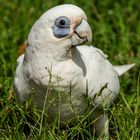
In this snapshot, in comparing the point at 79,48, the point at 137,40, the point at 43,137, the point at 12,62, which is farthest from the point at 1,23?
the point at 43,137

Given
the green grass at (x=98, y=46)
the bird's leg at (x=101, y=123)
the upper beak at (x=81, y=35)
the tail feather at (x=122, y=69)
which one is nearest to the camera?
the upper beak at (x=81, y=35)

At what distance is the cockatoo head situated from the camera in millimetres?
3488

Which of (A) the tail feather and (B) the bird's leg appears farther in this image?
(A) the tail feather

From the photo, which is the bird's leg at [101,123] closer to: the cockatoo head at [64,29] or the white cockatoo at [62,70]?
the white cockatoo at [62,70]

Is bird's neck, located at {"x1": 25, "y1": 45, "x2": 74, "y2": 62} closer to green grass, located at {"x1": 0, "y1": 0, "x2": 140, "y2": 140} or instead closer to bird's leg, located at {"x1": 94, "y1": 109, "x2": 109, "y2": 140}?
green grass, located at {"x1": 0, "y1": 0, "x2": 140, "y2": 140}

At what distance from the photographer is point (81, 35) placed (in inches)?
137

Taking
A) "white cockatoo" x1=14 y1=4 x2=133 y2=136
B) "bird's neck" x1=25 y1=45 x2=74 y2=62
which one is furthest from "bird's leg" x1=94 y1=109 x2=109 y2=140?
"bird's neck" x1=25 y1=45 x2=74 y2=62

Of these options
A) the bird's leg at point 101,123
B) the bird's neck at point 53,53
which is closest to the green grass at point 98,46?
the bird's leg at point 101,123

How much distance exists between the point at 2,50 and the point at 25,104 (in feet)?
5.12

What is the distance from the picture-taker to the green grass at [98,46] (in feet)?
11.9

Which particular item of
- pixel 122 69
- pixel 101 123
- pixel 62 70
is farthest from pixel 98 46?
pixel 62 70

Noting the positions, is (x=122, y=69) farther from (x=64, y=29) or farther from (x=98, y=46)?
(x=64, y=29)

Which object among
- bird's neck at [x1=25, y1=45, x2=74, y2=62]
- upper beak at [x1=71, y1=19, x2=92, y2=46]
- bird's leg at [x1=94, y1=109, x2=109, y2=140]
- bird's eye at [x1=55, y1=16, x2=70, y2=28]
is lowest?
bird's leg at [x1=94, y1=109, x2=109, y2=140]

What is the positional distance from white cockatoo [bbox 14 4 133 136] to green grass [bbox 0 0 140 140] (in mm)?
120
